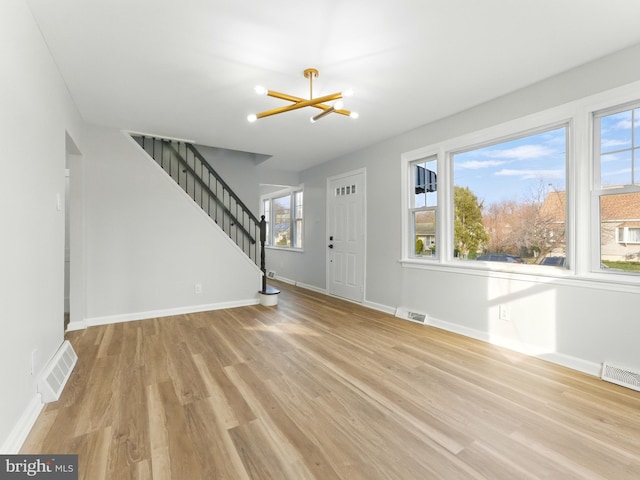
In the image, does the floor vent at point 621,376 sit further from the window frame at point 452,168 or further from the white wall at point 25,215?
the white wall at point 25,215

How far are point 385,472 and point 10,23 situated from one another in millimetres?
3001

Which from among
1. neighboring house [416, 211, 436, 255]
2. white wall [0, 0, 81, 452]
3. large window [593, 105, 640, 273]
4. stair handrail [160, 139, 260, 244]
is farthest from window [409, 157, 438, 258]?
white wall [0, 0, 81, 452]

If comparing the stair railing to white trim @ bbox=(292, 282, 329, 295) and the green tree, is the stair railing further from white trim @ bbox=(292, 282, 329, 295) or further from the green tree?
the green tree

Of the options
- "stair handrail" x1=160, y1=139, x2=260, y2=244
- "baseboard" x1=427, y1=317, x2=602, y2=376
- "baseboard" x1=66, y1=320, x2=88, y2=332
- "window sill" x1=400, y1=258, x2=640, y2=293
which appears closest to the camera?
"window sill" x1=400, y1=258, x2=640, y2=293

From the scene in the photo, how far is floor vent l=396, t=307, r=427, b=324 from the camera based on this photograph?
388 centimetres

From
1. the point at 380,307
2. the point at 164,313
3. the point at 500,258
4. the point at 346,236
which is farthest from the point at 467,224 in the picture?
the point at 164,313

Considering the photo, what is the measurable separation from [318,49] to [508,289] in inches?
112

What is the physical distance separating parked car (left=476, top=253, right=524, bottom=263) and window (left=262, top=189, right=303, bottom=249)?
13.5ft

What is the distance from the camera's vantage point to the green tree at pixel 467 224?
3459mm

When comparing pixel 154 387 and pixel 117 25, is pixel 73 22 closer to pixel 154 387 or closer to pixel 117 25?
pixel 117 25

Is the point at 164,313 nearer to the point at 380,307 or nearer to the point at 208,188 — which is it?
the point at 208,188

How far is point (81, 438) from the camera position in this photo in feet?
5.48

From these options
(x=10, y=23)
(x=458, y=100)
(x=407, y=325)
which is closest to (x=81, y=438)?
(x=10, y=23)

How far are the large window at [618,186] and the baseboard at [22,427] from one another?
13.5 feet
